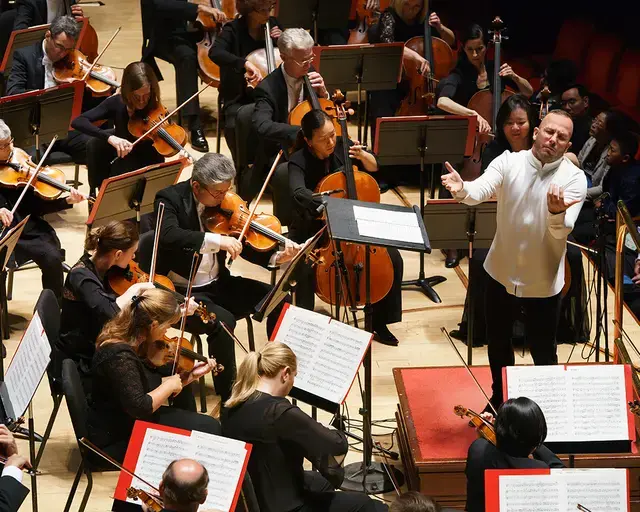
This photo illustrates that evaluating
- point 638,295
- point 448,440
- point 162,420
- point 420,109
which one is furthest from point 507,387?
point 420,109

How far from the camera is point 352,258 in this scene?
5.21 m

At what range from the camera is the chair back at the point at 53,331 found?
4.36 metres

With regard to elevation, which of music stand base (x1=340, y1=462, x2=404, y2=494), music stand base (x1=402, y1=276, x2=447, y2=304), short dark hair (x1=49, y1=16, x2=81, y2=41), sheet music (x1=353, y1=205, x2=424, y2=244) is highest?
sheet music (x1=353, y1=205, x2=424, y2=244)

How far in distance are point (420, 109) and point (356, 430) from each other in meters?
2.76

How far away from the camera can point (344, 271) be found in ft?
17.1

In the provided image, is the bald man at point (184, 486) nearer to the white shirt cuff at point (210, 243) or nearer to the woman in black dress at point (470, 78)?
the white shirt cuff at point (210, 243)

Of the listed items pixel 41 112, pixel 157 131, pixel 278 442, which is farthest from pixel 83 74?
pixel 278 442

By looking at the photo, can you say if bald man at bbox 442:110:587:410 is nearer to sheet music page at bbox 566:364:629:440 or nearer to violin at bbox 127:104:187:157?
sheet music page at bbox 566:364:629:440

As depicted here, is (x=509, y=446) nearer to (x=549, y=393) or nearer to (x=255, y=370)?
(x=549, y=393)

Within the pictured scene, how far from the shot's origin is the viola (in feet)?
22.2

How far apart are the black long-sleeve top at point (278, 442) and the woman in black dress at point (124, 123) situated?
2.68 m

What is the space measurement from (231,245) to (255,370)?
1.25 meters

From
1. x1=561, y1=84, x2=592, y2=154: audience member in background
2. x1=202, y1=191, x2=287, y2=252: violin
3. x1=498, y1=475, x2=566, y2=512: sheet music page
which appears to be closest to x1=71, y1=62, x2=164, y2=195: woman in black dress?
x1=202, y1=191, x2=287, y2=252: violin

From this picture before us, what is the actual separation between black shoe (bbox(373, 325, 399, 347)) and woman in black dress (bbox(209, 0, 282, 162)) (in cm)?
193
